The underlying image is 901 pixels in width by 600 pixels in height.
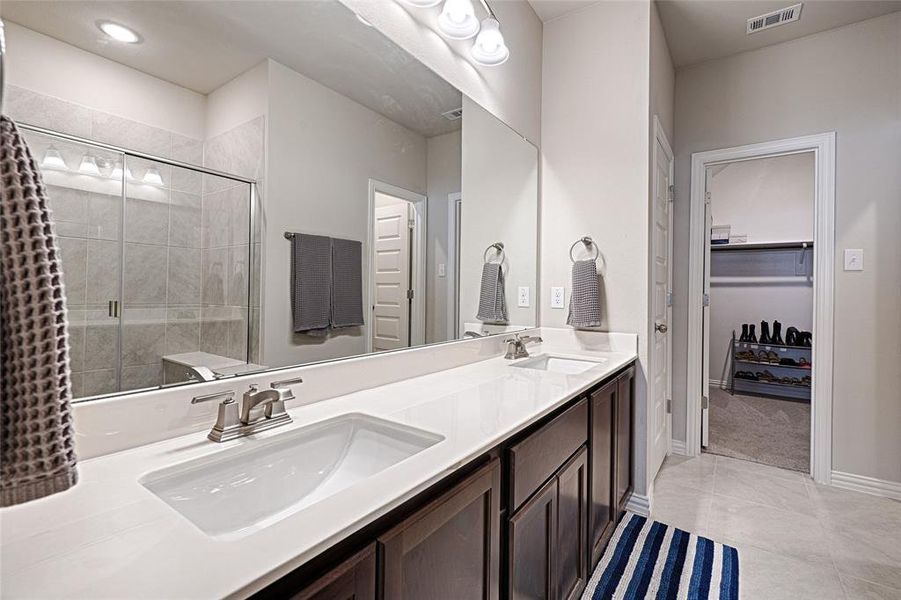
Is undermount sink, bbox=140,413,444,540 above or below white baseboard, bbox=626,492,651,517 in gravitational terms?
above

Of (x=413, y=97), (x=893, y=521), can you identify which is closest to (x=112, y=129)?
(x=413, y=97)

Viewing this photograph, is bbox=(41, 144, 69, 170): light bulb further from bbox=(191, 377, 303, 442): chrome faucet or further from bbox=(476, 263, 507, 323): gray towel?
bbox=(476, 263, 507, 323): gray towel

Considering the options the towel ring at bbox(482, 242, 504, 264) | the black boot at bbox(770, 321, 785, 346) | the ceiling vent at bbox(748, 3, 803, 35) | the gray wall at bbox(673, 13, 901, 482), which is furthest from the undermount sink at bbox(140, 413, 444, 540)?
the black boot at bbox(770, 321, 785, 346)

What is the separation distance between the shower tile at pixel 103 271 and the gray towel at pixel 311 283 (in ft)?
1.32

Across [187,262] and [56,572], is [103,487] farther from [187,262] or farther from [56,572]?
→ [187,262]

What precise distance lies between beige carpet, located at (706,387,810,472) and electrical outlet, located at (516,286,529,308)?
72.0 inches

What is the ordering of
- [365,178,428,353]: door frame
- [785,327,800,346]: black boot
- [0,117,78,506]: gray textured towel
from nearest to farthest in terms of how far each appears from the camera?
[0,117,78,506]: gray textured towel
[365,178,428,353]: door frame
[785,327,800,346]: black boot

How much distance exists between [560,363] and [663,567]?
0.94m

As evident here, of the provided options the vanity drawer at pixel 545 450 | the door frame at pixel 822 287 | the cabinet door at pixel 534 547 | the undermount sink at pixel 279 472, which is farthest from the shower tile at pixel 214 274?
the door frame at pixel 822 287

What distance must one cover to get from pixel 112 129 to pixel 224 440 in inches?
25.1

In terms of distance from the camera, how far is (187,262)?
0.92 meters

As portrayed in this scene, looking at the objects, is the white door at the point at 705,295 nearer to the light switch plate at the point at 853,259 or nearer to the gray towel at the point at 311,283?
the light switch plate at the point at 853,259

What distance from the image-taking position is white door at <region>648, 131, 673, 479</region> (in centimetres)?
239

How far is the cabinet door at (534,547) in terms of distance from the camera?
1.06 meters
